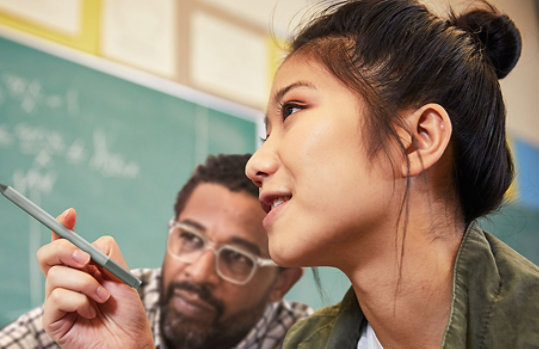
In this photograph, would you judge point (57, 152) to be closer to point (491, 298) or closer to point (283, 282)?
point (283, 282)

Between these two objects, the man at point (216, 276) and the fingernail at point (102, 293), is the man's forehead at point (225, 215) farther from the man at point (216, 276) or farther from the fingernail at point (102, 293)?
the fingernail at point (102, 293)

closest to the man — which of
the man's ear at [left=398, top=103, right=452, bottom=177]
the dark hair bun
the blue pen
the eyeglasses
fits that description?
the eyeglasses

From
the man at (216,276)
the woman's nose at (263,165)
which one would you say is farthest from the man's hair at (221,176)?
the woman's nose at (263,165)

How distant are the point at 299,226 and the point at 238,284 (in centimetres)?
31

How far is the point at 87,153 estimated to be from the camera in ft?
3.35

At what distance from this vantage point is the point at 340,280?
1.36 metres

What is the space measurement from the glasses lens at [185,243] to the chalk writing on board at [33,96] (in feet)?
0.92

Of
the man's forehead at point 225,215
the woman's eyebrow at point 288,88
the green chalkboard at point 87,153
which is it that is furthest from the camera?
the man's forehead at point 225,215

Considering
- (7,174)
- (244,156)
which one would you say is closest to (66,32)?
(7,174)

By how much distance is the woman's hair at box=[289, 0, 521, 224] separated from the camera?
810 millimetres

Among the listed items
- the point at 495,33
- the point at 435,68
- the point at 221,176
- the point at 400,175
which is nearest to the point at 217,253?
the point at 221,176

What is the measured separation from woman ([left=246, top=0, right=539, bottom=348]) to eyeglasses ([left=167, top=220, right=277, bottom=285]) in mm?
228

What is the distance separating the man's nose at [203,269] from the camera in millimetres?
1019

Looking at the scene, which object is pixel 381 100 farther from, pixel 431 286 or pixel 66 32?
pixel 66 32
